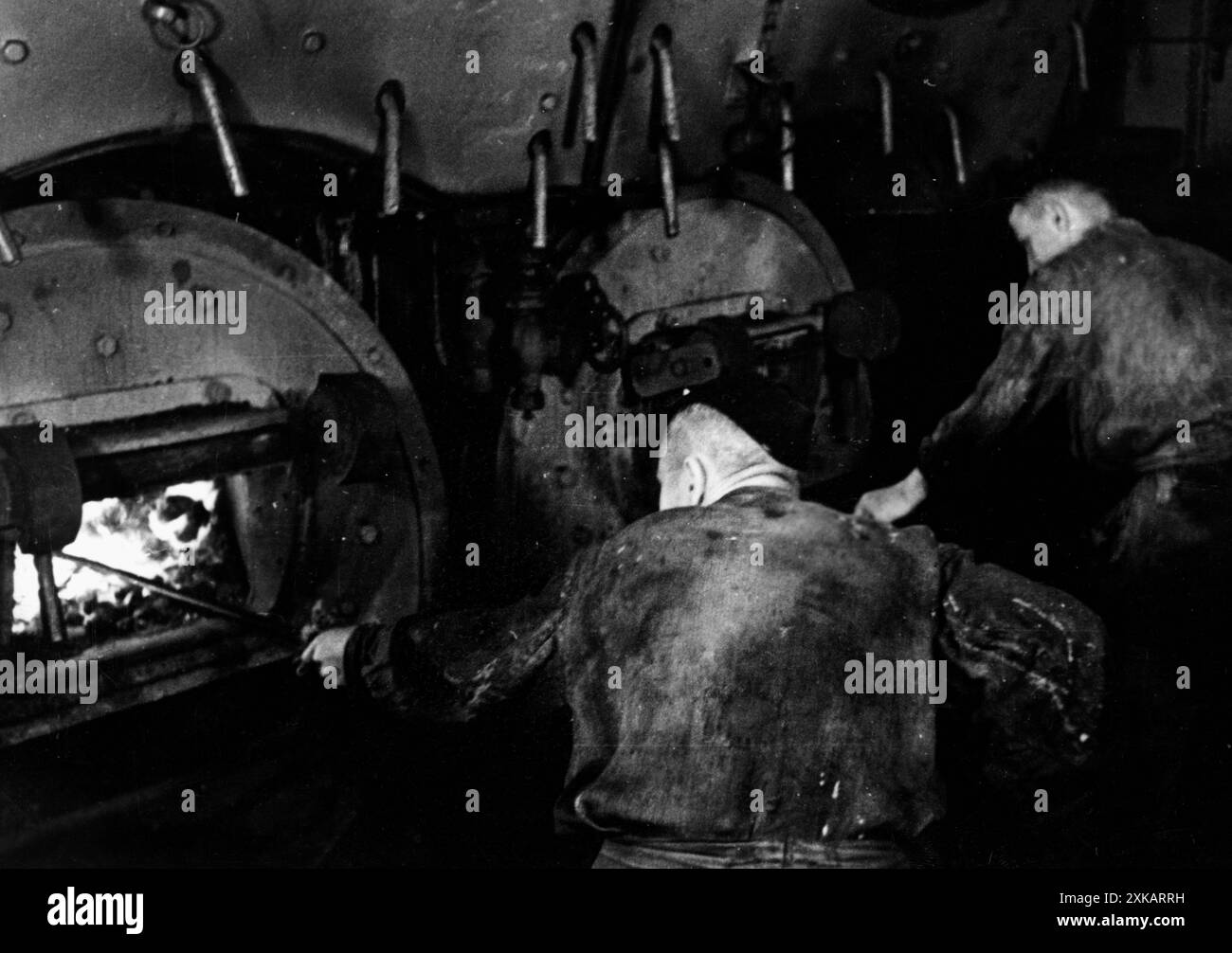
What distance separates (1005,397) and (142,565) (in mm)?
1387

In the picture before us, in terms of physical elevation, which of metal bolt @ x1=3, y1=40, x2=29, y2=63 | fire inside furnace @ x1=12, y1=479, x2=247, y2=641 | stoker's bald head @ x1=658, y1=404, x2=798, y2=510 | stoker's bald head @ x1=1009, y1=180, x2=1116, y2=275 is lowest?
fire inside furnace @ x1=12, y1=479, x2=247, y2=641

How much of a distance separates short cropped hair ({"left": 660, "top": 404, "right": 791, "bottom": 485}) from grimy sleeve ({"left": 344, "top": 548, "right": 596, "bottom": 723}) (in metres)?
0.21

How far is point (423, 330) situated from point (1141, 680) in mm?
1283

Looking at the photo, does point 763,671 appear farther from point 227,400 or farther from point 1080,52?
point 1080,52

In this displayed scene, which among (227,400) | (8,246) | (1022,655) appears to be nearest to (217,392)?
(227,400)

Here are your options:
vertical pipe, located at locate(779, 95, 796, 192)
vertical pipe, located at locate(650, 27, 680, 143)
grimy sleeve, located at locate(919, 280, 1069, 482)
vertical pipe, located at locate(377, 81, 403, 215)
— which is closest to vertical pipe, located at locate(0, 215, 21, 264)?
vertical pipe, located at locate(377, 81, 403, 215)

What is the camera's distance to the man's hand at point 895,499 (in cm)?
225

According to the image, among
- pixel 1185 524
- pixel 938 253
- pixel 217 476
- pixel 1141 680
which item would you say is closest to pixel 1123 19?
pixel 938 253

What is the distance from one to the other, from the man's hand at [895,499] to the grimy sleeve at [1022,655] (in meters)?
0.28

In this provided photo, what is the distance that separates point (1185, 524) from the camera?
2242 mm

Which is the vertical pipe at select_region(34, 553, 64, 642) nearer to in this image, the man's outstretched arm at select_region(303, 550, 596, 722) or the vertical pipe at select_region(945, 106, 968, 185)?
the man's outstretched arm at select_region(303, 550, 596, 722)

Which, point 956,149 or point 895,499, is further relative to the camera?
point 956,149

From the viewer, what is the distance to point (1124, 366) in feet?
7.37

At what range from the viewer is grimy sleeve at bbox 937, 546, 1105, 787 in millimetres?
1889
